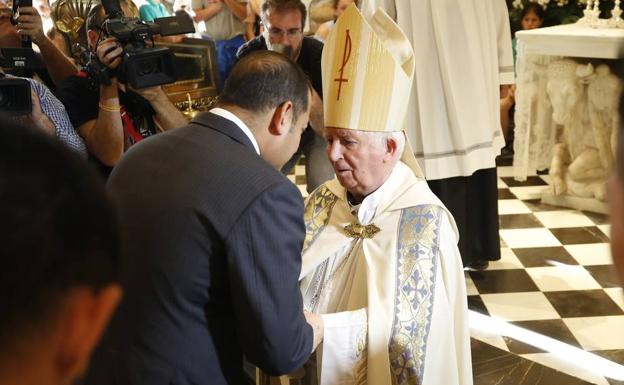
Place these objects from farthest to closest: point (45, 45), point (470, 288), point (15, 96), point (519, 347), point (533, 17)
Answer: point (533, 17)
point (470, 288)
point (519, 347)
point (45, 45)
point (15, 96)

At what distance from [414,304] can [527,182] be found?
4.43 metres

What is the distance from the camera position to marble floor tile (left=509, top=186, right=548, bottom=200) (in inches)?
233

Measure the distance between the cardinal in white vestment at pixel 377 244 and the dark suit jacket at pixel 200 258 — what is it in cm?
48

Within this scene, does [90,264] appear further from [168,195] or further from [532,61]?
[532,61]

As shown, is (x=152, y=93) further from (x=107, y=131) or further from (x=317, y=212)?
A: (x=317, y=212)

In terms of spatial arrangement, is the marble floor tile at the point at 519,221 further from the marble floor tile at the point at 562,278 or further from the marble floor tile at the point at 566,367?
the marble floor tile at the point at 566,367

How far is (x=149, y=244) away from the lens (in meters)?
1.63

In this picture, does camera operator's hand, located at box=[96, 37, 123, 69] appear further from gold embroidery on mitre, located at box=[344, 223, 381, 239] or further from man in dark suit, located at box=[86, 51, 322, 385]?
gold embroidery on mitre, located at box=[344, 223, 381, 239]

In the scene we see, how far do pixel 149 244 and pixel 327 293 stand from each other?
0.92 meters

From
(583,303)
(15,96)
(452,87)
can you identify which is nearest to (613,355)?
(583,303)

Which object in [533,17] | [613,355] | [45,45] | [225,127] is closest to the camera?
[225,127]

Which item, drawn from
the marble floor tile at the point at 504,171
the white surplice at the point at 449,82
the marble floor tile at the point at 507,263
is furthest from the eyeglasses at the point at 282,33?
the marble floor tile at the point at 504,171

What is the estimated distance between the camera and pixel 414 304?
2.20 meters

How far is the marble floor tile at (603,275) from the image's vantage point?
423cm
